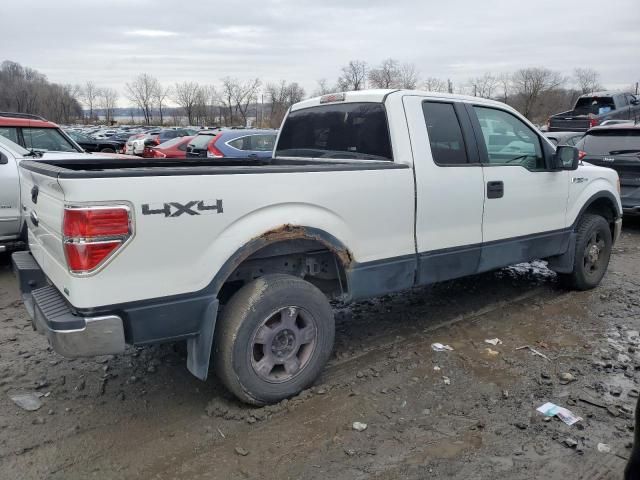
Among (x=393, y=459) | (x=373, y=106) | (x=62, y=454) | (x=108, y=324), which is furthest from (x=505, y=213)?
(x=62, y=454)

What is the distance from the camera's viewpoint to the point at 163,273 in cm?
293

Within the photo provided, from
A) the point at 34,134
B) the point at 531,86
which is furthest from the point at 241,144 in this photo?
the point at 531,86

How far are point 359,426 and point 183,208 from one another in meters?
1.66

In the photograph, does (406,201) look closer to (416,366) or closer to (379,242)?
(379,242)

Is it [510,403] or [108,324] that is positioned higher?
[108,324]

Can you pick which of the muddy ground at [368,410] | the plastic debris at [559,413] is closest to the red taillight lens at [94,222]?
the muddy ground at [368,410]

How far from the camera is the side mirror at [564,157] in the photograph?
500cm

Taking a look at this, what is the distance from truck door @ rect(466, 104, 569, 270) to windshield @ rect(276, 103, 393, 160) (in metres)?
0.92

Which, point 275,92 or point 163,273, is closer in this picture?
point 163,273

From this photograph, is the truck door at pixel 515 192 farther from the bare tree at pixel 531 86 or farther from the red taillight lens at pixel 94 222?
the bare tree at pixel 531 86

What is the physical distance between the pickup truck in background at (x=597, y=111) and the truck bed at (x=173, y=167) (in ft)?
53.5

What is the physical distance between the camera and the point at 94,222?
106 inches

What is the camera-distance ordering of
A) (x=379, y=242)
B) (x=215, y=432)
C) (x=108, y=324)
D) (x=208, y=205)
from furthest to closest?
1. (x=379, y=242)
2. (x=215, y=432)
3. (x=208, y=205)
4. (x=108, y=324)

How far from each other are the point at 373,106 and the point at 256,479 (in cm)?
277
